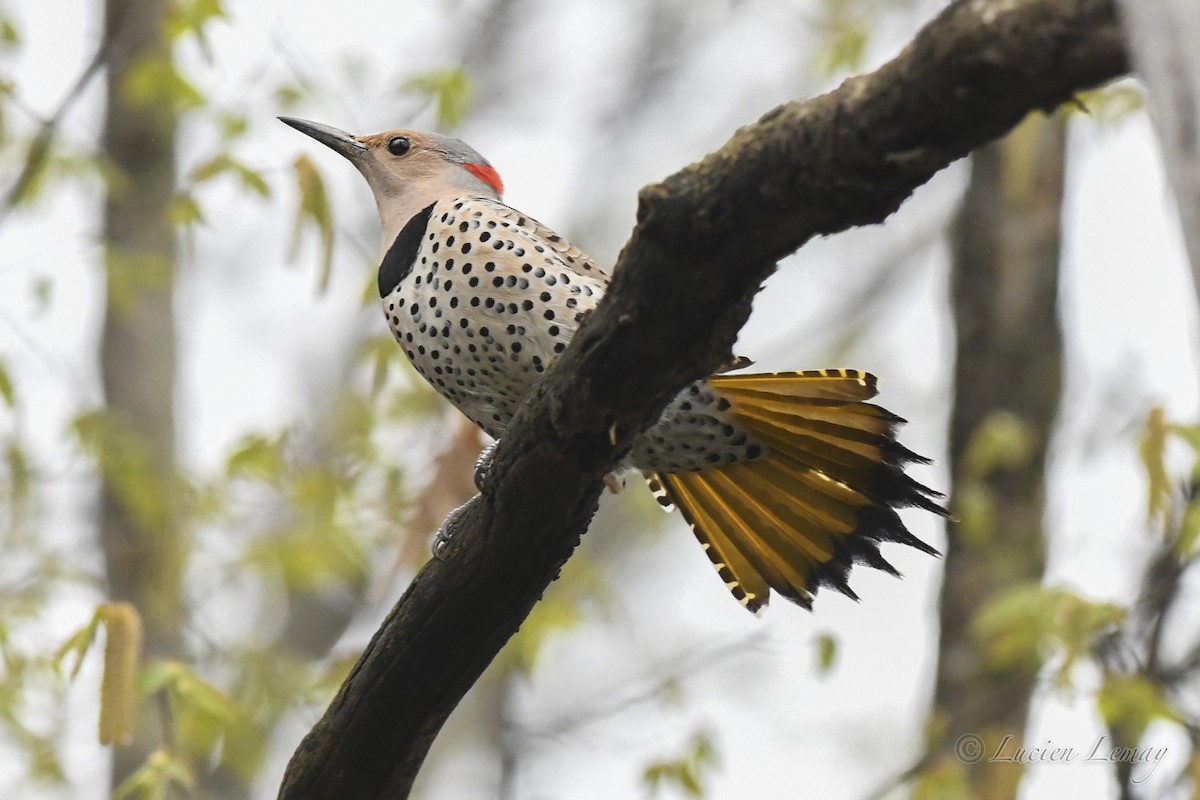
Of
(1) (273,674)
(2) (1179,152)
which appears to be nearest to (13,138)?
(1) (273,674)

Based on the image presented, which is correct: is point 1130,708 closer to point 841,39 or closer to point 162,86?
point 841,39

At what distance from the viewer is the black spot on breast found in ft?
14.3

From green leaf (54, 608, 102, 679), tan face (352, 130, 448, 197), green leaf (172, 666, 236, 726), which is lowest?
green leaf (172, 666, 236, 726)

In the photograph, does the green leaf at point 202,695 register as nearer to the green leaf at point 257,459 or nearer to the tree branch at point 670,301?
the tree branch at point 670,301

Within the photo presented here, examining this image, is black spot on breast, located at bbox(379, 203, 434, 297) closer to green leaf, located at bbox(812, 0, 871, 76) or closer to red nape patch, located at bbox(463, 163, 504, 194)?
red nape patch, located at bbox(463, 163, 504, 194)

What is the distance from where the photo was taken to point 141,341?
7.92 meters

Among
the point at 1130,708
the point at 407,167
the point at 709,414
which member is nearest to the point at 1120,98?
the point at 1130,708

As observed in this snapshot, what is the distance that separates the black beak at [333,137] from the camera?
5195 mm

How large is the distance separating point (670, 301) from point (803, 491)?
148cm

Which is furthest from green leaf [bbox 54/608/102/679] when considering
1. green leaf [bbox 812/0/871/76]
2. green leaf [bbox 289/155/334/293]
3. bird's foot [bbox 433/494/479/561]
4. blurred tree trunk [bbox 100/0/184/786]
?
green leaf [bbox 812/0/871/76]

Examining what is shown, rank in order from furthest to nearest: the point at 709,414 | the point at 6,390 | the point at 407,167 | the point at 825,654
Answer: the point at 825,654 < the point at 6,390 < the point at 407,167 < the point at 709,414

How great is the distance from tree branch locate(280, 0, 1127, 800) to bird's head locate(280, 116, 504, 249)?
1757 mm

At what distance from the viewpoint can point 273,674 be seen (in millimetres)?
7129

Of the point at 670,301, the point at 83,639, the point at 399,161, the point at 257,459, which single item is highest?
the point at 257,459
